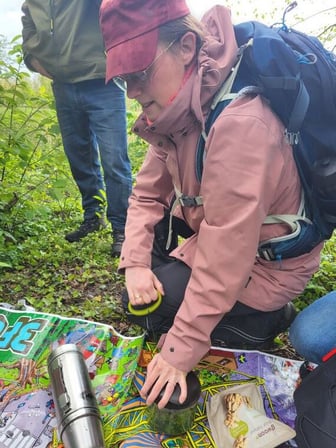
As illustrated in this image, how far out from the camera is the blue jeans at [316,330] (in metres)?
1.66

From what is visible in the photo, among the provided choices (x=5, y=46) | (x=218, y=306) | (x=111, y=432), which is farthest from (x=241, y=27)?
(x=5, y=46)

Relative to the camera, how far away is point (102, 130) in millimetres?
2812

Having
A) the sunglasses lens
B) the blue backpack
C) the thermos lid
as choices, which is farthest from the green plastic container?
the sunglasses lens

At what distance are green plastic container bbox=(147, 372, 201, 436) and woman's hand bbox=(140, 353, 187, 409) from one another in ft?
0.08

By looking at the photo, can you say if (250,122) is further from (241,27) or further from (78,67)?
(78,67)

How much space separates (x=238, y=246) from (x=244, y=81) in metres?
0.56

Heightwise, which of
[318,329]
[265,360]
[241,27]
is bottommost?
[265,360]

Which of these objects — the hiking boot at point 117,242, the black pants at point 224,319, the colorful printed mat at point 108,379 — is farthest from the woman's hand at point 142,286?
the hiking boot at point 117,242

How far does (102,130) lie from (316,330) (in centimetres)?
186

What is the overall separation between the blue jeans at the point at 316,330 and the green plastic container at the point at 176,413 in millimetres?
508

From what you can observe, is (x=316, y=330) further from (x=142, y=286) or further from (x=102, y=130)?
(x=102, y=130)

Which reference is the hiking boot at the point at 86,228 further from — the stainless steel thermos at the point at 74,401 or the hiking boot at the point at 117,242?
the stainless steel thermos at the point at 74,401

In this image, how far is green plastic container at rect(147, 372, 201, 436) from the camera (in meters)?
1.46

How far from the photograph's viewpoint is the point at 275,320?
200cm
